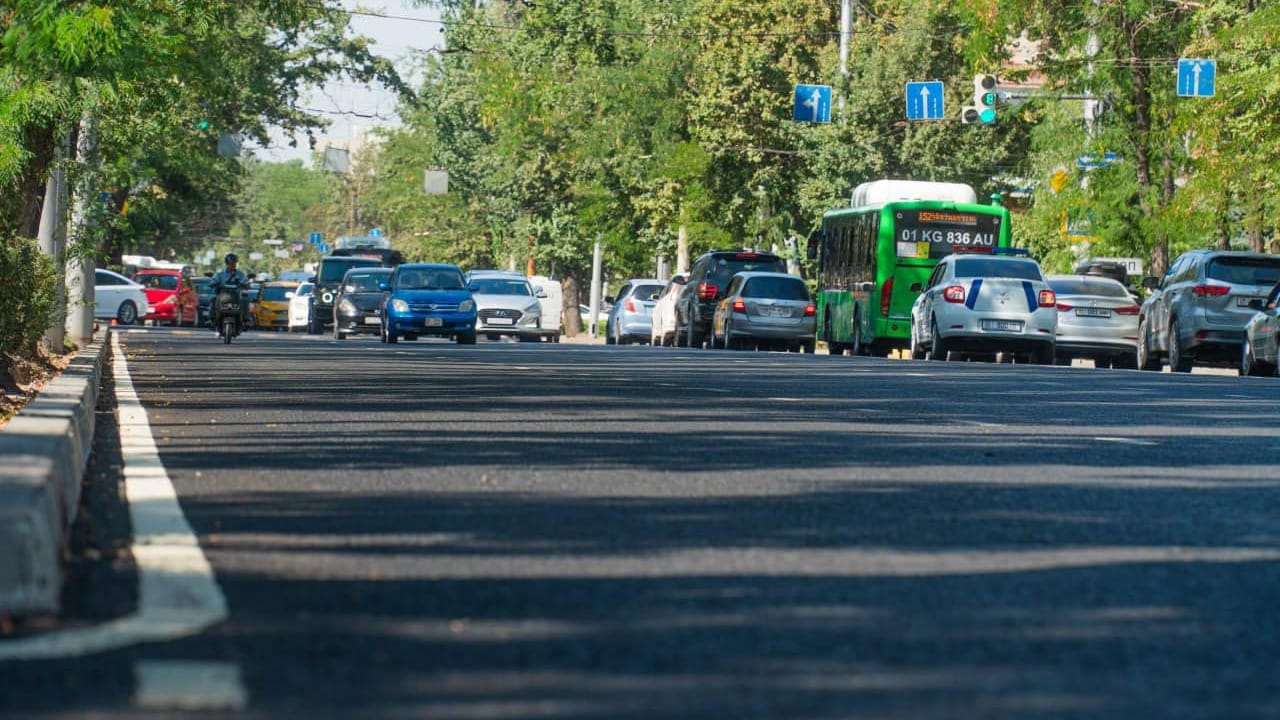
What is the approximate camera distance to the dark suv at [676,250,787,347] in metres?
43.2

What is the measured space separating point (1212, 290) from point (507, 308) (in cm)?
2039

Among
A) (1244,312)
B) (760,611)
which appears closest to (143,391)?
(760,611)

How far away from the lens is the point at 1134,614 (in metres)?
6.70

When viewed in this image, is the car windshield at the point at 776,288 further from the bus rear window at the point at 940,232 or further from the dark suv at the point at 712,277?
the dark suv at the point at 712,277

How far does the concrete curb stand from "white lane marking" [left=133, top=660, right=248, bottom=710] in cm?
88

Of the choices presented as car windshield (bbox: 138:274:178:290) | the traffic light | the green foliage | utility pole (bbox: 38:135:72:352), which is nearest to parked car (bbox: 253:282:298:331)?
car windshield (bbox: 138:274:178:290)

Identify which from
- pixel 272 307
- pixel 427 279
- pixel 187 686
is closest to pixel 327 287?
pixel 272 307

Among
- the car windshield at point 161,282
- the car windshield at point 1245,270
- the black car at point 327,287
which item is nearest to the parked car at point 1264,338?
the car windshield at point 1245,270

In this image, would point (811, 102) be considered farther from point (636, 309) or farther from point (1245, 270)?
point (1245, 270)

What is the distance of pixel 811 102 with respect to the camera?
54.2 meters

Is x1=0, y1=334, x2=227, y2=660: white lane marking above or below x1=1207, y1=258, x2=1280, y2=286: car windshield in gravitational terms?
below

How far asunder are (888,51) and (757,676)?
57.8 metres

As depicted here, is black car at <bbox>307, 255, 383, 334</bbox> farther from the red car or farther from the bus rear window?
the bus rear window

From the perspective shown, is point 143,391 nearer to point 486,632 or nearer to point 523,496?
point 523,496
